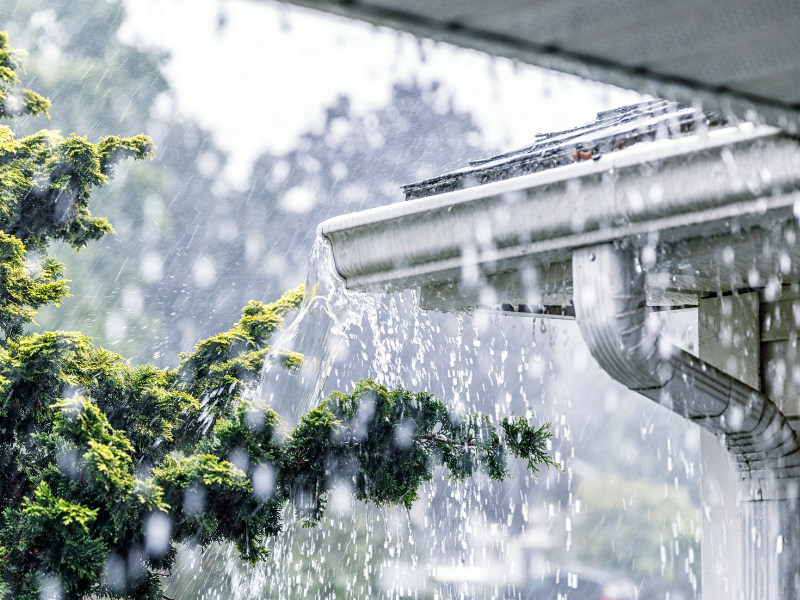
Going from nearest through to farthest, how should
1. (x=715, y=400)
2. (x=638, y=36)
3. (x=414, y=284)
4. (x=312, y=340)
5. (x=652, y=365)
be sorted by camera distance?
(x=638, y=36) < (x=652, y=365) < (x=715, y=400) < (x=414, y=284) < (x=312, y=340)

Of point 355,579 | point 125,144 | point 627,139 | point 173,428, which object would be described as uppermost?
point 125,144

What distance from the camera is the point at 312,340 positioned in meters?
4.43

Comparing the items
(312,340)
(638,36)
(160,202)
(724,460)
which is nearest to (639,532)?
(160,202)

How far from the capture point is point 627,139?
7.89 feet

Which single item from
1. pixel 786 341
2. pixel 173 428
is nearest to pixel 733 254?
pixel 786 341

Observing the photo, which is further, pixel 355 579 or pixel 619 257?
pixel 355 579

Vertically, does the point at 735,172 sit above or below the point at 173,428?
above

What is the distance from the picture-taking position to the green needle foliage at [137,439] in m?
3.51

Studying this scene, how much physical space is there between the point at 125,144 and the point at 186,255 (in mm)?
8881

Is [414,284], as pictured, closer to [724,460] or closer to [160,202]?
[724,460]

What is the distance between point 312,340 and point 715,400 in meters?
2.40

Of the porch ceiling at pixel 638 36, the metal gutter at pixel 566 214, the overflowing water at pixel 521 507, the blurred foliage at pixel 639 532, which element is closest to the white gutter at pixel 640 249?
the metal gutter at pixel 566 214

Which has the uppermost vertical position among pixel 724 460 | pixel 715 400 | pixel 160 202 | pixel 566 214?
pixel 160 202

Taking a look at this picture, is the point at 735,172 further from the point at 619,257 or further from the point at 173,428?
the point at 173,428
